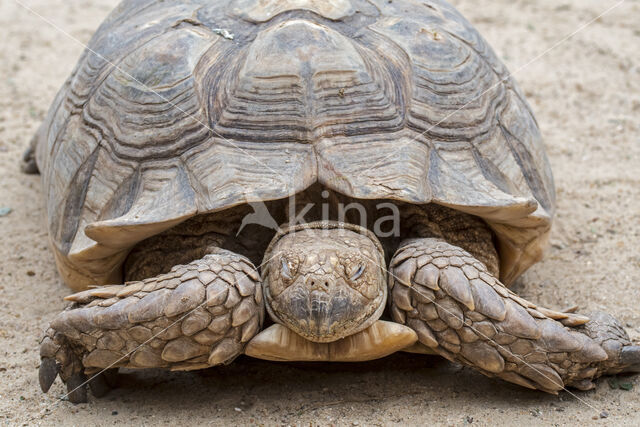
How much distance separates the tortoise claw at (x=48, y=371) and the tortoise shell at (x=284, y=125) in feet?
1.59

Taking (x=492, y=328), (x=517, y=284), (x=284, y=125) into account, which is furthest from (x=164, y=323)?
(x=517, y=284)

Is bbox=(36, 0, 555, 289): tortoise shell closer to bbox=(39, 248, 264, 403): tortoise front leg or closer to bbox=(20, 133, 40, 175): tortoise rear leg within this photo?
bbox=(39, 248, 264, 403): tortoise front leg

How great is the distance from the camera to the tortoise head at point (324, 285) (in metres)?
2.56

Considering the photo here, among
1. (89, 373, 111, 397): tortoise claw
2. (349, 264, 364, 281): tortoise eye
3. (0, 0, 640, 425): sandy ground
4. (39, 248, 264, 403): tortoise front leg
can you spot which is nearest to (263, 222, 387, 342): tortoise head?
(349, 264, 364, 281): tortoise eye

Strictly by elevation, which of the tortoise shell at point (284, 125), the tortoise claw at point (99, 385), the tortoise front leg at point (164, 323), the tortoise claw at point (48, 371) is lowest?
the tortoise claw at point (99, 385)

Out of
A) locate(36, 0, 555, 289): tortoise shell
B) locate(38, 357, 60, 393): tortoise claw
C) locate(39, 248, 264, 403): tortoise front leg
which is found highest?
locate(36, 0, 555, 289): tortoise shell

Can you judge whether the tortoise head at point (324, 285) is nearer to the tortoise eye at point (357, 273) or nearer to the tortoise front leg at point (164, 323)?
the tortoise eye at point (357, 273)

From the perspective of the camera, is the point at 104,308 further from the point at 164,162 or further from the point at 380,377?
the point at 380,377

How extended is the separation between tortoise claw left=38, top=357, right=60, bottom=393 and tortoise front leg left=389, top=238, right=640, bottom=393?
1.24 metres

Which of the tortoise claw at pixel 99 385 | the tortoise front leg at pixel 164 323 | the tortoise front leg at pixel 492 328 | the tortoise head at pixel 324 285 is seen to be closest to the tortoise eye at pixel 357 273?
the tortoise head at pixel 324 285

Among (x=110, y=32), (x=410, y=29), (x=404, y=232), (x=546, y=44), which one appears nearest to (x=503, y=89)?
(x=410, y=29)

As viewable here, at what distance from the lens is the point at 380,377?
302 cm

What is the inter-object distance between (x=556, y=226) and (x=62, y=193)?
8.76ft

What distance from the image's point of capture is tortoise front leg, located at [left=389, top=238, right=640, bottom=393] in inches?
105
